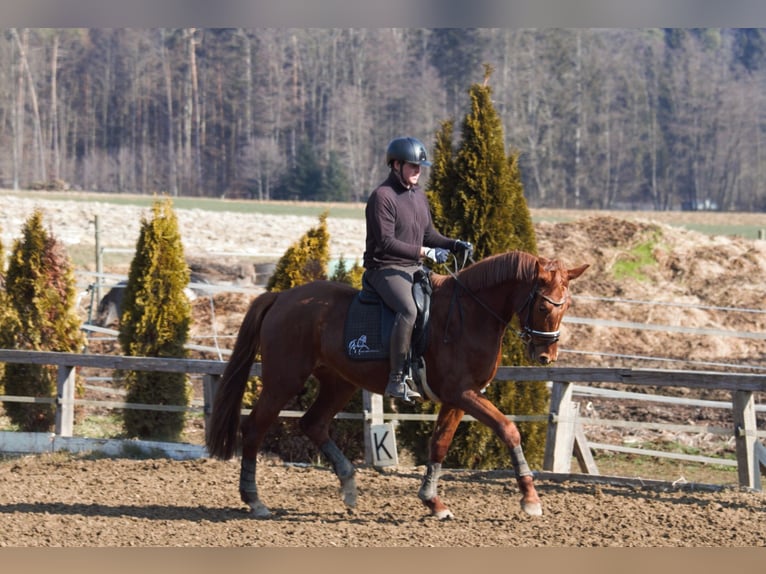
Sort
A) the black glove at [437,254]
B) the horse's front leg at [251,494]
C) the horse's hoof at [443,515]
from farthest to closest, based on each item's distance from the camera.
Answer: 1. the horse's front leg at [251,494]
2. the horse's hoof at [443,515]
3. the black glove at [437,254]

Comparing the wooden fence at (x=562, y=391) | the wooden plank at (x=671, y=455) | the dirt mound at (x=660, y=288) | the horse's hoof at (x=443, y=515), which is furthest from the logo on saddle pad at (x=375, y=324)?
the dirt mound at (x=660, y=288)

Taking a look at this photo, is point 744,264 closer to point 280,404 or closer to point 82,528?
point 280,404

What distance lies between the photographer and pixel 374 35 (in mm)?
60156

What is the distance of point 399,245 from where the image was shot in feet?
22.8

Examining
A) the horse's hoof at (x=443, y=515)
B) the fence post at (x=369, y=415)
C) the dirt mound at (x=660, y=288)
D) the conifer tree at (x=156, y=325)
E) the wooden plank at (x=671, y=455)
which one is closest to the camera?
the horse's hoof at (x=443, y=515)

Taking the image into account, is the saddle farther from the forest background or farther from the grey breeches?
the forest background

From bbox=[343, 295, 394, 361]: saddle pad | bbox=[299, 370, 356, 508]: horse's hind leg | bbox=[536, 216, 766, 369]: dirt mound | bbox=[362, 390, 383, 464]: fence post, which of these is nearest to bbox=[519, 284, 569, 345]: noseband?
bbox=[343, 295, 394, 361]: saddle pad

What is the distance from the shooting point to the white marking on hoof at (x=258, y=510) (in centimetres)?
718

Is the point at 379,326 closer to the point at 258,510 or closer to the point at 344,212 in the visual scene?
the point at 258,510

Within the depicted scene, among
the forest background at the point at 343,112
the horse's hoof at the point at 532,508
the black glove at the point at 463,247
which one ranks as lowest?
the horse's hoof at the point at 532,508

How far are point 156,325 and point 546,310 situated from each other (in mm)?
5070

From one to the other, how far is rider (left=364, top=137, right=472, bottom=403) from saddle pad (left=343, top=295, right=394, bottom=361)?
127 millimetres

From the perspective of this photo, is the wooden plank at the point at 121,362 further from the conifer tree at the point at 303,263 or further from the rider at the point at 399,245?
the rider at the point at 399,245

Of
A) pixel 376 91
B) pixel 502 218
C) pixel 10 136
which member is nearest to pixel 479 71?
pixel 376 91
